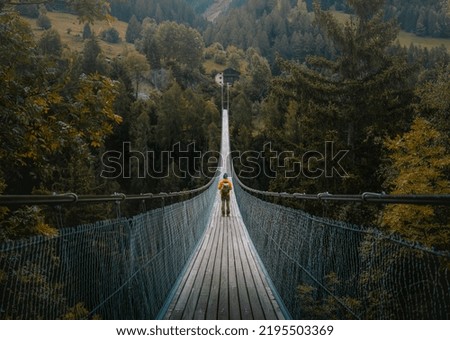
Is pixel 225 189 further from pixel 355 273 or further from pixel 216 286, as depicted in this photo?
pixel 355 273

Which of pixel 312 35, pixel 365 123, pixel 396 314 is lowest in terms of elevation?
pixel 396 314

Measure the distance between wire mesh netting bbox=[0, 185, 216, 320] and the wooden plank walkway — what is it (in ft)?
1.20

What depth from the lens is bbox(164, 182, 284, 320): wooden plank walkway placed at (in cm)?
393

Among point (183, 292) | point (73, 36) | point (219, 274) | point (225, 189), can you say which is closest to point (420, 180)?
point (225, 189)

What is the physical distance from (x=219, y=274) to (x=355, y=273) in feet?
11.8

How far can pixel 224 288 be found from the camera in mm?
4824

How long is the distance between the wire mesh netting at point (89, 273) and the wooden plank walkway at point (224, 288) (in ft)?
1.20

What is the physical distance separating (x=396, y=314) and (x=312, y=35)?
104 m

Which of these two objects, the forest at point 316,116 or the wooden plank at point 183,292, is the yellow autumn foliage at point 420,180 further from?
the wooden plank at point 183,292

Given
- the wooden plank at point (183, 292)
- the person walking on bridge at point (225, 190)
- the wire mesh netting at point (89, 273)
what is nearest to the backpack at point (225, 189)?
the person walking on bridge at point (225, 190)

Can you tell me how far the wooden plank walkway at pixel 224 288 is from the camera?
3.93 metres

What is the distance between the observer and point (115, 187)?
3556cm

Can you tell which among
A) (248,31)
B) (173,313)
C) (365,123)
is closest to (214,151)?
(365,123)
